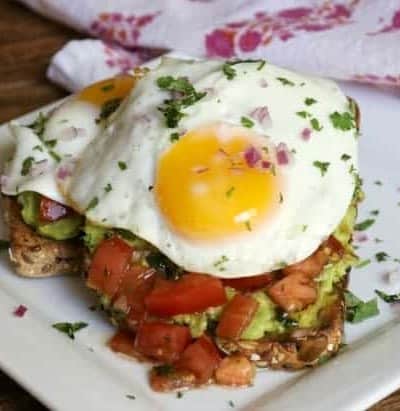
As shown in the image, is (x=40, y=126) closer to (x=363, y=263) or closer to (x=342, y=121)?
(x=342, y=121)

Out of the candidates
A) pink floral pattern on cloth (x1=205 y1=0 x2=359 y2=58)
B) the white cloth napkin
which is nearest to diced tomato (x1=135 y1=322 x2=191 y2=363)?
the white cloth napkin

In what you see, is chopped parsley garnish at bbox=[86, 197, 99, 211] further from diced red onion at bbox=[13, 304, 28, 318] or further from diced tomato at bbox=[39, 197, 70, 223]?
diced red onion at bbox=[13, 304, 28, 318]

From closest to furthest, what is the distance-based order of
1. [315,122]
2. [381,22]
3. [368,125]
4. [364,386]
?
[364,386]
[315,122]
[368,125]
[381,22]

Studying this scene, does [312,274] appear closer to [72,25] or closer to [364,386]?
[364,386]

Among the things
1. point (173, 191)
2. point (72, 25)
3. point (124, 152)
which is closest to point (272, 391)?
point (173, 191)

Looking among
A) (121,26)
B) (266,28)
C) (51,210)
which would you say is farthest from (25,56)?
(51,210)
